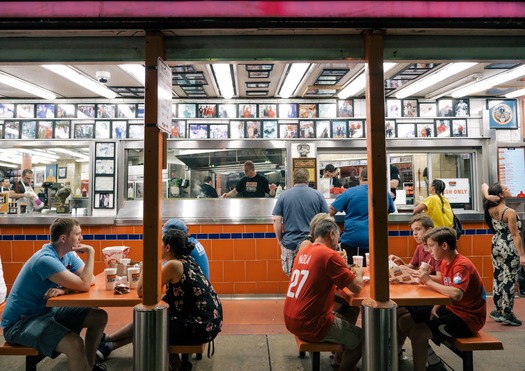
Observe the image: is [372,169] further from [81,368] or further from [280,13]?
[81,368]

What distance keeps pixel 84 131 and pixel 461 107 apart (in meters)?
6.44

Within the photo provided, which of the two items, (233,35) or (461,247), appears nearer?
(233,35)

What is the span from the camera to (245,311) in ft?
17.3

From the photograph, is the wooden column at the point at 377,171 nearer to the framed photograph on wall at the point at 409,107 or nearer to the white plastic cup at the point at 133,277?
the white plastic cup at the point at 133,277

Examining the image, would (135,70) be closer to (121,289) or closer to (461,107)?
(121,289)

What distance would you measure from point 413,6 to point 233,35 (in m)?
1.22

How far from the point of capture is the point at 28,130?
21.2ft

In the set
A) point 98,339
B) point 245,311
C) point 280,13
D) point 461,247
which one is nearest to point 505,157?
point 461,247

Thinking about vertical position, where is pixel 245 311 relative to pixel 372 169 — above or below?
below

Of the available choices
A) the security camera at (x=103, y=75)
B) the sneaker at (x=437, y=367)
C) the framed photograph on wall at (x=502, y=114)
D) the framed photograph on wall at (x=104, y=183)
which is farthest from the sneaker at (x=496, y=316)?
the security camera at (x=103, y=75)

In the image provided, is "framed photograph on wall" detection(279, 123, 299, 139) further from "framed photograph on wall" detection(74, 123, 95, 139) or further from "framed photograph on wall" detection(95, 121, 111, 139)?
"framed photograph on wall" detection(74, 123, 95, 139)

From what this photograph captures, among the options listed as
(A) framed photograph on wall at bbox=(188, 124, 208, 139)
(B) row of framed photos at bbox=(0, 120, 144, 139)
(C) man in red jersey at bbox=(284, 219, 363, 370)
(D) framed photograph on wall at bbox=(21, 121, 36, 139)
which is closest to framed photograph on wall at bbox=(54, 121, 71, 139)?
(B) row of framed photos at bbox=(0, 120, 144, 139)

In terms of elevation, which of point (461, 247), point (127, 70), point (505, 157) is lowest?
point (461, 247)

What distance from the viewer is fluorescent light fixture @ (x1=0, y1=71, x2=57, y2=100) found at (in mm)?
5301
